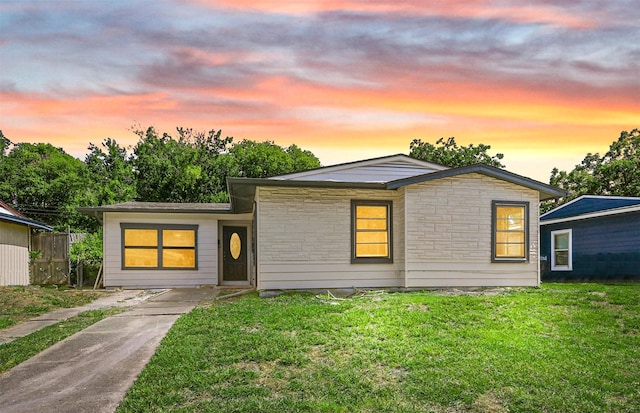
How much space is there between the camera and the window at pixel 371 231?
10.2m

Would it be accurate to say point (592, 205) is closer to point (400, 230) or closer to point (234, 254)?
point (400, 230)

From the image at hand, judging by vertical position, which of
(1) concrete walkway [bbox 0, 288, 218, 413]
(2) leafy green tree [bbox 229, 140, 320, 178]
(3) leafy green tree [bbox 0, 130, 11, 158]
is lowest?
(1) concrete walkway [bbox 0, 288, 218, 413]

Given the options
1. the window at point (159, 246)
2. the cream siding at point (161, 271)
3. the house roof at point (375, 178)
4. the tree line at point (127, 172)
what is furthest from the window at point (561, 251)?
the tree line at point (127, 172)

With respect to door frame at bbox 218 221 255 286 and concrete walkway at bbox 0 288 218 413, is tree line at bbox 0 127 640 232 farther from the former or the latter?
concrete walkway at bbox 0 288 218 413

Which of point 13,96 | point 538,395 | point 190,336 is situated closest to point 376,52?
point 190,336

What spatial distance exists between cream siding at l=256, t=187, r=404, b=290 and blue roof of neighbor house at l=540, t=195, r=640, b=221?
323 inches

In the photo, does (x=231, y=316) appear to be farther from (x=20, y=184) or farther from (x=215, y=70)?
(x=20, y=184)

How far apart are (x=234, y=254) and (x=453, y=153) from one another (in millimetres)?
23317

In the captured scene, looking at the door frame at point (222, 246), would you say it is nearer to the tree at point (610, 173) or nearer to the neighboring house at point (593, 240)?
the neighboring house at point (593, 240)

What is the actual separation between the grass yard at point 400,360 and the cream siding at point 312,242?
2.34 m

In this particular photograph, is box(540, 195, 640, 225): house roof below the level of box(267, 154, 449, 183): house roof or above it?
below

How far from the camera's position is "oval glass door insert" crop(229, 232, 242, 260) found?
570 inches

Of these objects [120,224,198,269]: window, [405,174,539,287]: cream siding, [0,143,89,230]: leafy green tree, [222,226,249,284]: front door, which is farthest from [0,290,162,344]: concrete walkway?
[0,143,89,230]: leafy green tree

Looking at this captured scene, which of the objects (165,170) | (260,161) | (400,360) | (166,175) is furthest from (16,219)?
(260,161)
